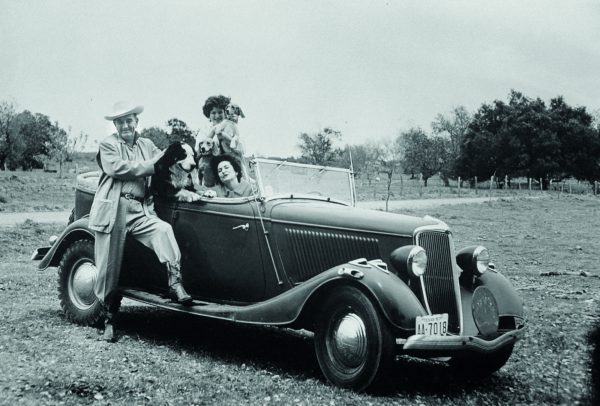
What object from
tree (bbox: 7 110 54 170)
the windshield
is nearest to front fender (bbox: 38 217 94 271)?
the windshield

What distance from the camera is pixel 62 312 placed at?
717 centimetres

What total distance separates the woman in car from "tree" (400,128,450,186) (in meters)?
45.5

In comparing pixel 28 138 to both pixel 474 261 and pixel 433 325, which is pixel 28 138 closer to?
pixel 474 261

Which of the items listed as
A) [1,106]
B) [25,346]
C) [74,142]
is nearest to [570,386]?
[25,346]

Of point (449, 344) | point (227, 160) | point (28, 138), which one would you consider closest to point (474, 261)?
point (449, 344)

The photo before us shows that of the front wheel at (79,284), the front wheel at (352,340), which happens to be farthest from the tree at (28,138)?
the front wheel at (352,340)

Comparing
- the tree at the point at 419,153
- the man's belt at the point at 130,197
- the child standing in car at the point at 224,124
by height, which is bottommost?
the man's belt at the point at 130,197

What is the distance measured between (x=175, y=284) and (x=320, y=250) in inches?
58.1

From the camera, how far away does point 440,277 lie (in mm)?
5160

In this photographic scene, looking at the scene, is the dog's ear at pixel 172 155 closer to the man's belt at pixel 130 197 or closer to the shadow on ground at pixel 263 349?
the man's belt at pixel 130 197

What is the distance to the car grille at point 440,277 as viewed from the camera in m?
5.08

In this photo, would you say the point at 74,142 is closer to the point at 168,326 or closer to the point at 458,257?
the point at 168,326

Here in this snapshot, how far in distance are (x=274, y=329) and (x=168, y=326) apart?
1.20m

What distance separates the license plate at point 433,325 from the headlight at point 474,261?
0.83 metres
